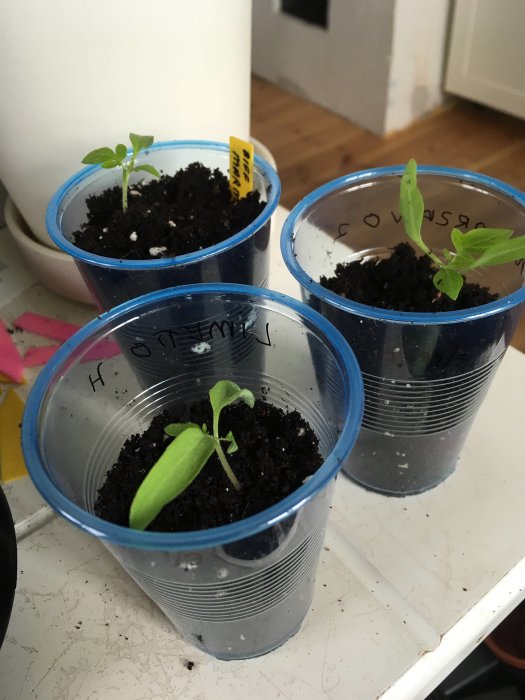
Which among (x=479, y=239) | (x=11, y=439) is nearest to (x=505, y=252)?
(x=479, y=239)


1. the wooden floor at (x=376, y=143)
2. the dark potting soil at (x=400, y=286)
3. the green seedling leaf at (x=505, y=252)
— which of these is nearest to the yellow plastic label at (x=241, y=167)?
the dark potting soil at (x=400, y=286)

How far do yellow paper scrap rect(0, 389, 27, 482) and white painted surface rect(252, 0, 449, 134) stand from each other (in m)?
1.05

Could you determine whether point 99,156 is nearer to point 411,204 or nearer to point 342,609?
Answer: point 411,204

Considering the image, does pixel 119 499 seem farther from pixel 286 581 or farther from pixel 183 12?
pixel 183 12

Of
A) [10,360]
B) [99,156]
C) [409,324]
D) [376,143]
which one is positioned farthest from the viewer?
[376,143]

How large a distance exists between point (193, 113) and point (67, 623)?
1.50ft

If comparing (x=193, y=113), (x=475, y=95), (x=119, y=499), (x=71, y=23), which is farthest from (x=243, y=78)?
(x=475, y=95)

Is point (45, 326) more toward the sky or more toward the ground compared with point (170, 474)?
more toward the ground

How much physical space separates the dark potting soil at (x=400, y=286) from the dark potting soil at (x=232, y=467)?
11 cm

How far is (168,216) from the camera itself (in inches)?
21.3

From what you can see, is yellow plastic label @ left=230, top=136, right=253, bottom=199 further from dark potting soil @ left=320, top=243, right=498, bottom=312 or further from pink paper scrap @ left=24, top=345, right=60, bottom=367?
pink paper scrap @ left=24, top=345, right=60, bottom=367

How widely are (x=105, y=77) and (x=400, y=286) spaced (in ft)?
1.01

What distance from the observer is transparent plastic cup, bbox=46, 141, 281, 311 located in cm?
47

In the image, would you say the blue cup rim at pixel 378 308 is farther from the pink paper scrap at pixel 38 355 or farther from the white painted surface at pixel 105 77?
the pink paper scrap at pixel 38 355
